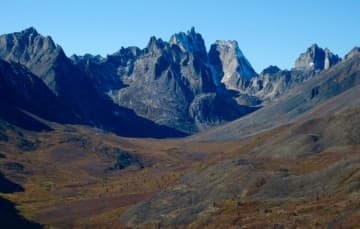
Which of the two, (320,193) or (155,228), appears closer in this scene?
(320,193)

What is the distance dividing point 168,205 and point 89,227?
23.1 m

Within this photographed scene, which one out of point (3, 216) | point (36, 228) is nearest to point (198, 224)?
point (36, 228)

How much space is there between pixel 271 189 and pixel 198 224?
23656mm

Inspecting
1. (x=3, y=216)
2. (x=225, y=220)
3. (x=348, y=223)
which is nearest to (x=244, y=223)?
(x=225, y=220)

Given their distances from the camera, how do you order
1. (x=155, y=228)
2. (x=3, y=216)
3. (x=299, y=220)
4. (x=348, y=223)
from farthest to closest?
(x=3, y=216) < (x=155, y=228) < (x=299, y=220) < (x=348, y=223)

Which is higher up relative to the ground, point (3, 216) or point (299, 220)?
point (3, 216)

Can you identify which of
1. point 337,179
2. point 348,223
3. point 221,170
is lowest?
point 348,223

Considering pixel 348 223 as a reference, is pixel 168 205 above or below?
above

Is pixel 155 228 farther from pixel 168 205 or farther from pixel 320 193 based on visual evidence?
pixel 320 193

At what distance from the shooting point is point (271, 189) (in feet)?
517

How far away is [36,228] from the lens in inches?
7195

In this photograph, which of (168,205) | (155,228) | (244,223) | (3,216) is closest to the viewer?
(244,223)

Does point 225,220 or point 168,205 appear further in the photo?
point 168,205

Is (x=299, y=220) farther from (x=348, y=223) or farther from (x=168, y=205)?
(x=168, y=205)
